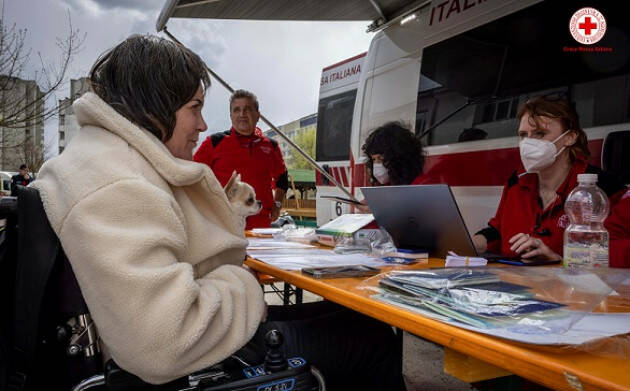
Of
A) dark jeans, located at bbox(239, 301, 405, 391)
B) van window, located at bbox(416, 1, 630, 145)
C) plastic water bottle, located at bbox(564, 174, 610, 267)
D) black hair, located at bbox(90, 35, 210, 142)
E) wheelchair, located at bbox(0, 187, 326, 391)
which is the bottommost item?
dark jeans, located at bbox(239, 301, 405, 391)

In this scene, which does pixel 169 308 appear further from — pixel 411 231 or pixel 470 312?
pixel 411 231

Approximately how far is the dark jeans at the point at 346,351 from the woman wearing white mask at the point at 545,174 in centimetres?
78

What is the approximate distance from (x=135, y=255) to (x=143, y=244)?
0.08ft

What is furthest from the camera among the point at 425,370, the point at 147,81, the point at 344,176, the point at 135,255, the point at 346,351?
the point at 344,176

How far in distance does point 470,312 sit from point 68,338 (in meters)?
0.77

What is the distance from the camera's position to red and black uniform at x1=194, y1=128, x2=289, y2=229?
4148mm

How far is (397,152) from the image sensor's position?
292 cm

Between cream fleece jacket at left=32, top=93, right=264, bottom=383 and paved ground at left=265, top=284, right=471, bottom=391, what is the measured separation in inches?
78.4

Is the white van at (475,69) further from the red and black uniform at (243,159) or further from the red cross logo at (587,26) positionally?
the red and black uniform at (243,159)

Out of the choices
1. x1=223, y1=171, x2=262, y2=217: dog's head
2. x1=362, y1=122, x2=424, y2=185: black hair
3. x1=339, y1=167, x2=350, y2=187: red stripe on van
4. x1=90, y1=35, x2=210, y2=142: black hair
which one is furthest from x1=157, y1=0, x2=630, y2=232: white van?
x1=90, y1=35, x2=210, y2=142: black hair

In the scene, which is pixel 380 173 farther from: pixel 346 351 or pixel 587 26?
pixel 346 351

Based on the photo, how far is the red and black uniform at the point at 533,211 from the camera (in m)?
1.86

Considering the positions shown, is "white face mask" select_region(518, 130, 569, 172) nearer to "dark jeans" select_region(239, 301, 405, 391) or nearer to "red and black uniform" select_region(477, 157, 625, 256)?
"red and black uniform" select_region(477, 157, 625, 256)

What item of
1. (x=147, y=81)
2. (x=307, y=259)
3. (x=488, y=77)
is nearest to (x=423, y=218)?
(x=307, y=259)
